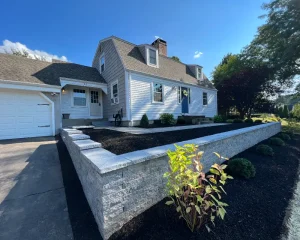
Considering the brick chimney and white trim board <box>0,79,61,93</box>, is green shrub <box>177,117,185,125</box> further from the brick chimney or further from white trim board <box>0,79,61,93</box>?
white trim board <box>0,79,61,93</box>

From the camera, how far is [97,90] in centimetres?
1114

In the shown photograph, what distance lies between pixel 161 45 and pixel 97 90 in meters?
6.82

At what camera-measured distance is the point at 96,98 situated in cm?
1105

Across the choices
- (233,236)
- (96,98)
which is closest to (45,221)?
(233,236)

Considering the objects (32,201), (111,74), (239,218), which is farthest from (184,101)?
(32,201)

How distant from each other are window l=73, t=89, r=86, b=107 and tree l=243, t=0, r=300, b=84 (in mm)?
16498

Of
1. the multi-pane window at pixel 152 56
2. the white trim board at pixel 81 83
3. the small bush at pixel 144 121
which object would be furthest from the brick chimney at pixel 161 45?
the small bush at pixel 144 121

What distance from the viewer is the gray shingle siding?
8797mm

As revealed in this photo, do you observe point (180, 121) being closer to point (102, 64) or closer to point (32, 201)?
point (102, 64)

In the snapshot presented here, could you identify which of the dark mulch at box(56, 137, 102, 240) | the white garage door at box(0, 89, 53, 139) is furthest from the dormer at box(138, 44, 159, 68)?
the dark mulch at box(56, 137, 102, 240)

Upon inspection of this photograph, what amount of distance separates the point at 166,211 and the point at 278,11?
17828mm

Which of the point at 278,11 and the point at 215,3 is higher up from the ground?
the point at 278,11

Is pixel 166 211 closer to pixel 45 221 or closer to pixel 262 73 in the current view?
pixel 45 221

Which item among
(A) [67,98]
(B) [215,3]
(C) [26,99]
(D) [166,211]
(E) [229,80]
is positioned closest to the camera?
(D) [166,211]
